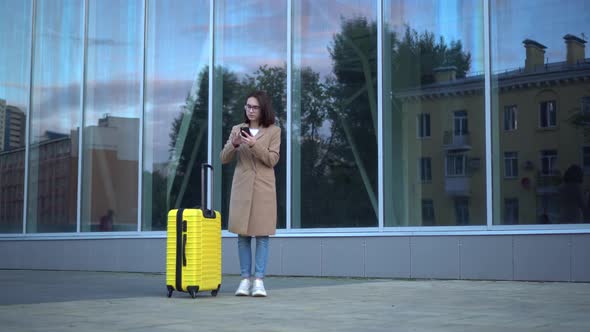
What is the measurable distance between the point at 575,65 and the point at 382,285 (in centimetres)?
327

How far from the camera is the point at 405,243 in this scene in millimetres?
10562

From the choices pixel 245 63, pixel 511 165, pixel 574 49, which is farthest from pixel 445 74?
pixel 245 63

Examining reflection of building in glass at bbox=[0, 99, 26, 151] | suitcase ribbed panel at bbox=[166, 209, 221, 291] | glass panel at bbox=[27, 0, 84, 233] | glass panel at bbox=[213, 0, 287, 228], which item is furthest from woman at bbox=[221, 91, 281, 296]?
reflection of building in glass at bbox=[0, 99, 26, 151]

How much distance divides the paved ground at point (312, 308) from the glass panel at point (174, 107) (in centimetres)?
417

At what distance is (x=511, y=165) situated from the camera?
10000mm

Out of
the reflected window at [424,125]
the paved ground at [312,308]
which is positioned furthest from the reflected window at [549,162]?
the reflected window at [424,125]

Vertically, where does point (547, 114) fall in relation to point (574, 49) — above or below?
below

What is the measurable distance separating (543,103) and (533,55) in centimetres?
59

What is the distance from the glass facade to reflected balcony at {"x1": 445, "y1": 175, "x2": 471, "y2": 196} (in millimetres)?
18

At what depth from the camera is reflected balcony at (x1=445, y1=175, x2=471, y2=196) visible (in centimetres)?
1029

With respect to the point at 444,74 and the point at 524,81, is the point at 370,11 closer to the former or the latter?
the point at 444,74

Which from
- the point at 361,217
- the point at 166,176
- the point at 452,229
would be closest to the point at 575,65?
the point at 452,229

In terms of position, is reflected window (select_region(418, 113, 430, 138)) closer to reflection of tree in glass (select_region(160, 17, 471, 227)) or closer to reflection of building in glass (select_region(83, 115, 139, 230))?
reflection of tree in glass (select_region(160, 17, 471, 227))

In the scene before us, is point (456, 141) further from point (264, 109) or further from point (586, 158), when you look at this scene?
point (264, 109)
